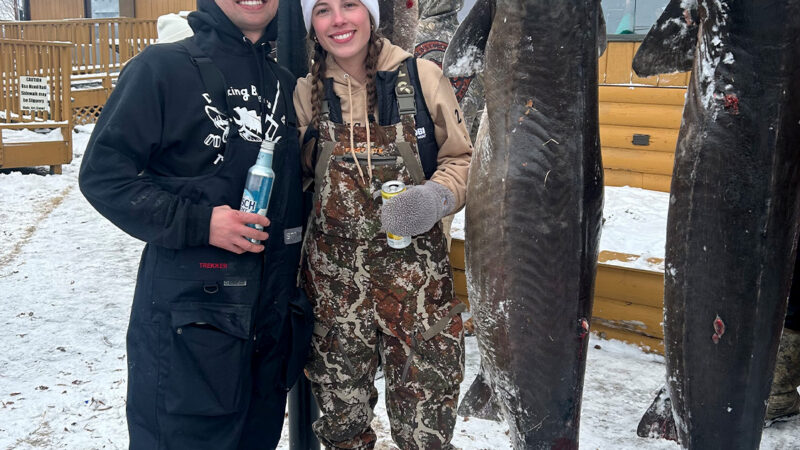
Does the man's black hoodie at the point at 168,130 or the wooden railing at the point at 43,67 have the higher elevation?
the wooden railing at the point at 43,67

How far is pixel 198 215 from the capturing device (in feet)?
7.66

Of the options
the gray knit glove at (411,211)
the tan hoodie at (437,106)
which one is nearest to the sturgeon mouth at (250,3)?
the tan hoodie at (437,106)

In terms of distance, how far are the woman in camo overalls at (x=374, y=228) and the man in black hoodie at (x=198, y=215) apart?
0.57 ft

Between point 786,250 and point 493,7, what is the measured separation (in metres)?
1.05

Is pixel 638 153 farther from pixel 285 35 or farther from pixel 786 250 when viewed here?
pixel 786 250

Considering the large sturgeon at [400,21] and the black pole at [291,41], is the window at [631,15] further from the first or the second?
the black pole at [291,41]

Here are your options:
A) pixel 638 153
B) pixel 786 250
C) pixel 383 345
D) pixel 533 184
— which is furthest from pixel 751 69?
pixel 638 153

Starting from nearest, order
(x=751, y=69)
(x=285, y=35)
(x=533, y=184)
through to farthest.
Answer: (x=751, y=69) < (x=533, y=184) < (x=285, y=35)

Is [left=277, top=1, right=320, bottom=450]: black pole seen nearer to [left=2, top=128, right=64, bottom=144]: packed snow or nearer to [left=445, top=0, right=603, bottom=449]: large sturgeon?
[left=445, top=0, right=603, bottom=449]: large sturgeon

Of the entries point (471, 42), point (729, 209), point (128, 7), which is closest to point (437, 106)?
point (471, 42)

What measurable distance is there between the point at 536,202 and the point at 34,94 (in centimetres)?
1162

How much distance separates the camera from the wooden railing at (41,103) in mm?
11070

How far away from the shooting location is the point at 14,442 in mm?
3941

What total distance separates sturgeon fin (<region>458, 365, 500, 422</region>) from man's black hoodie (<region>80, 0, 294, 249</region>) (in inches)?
41.1
